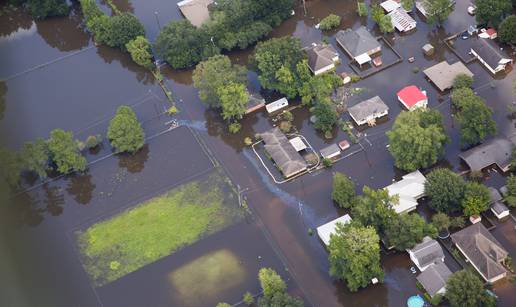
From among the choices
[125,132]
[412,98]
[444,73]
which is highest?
[125,132]

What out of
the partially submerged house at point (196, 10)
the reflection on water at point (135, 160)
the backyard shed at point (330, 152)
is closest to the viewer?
the backyard shed at point (330, 152)

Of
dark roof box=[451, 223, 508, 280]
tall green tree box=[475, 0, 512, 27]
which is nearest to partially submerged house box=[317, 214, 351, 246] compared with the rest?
dark roof box=[451, 223, 508, 280]

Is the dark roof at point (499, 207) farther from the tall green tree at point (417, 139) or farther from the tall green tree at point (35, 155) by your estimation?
the tall green tree at point (35, 155)

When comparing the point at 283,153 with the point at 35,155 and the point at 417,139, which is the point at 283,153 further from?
the point at 35,155

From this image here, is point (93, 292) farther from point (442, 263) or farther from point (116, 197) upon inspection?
point (442, 263)

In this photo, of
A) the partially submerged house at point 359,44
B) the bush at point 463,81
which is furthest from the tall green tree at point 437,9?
the bush at point 463,81

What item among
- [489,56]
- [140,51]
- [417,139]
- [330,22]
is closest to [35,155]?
[140,51]
